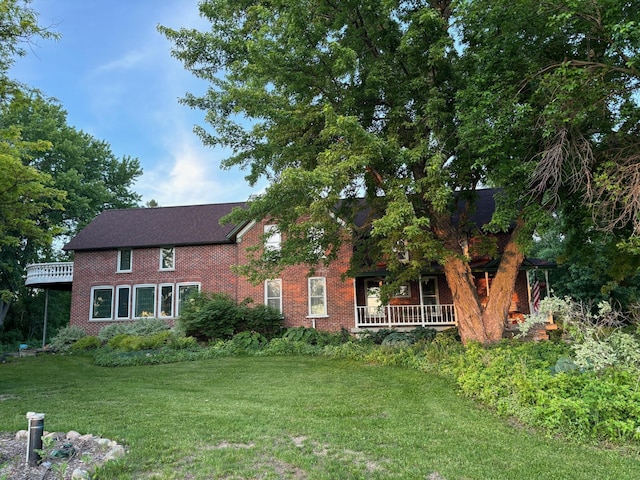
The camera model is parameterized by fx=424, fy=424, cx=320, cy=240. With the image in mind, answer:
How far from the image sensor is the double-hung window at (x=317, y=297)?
18670 mm

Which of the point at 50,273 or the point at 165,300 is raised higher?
the point at 50,273

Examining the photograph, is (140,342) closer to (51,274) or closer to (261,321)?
(261,321)

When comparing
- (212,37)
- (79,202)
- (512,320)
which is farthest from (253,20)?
(79,202)

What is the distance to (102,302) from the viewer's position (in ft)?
67.6

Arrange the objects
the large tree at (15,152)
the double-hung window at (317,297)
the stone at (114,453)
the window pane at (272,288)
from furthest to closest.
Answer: the window pane at (272,288) < the double-hung window at (317,297) < the large tree at (15,152) < the stone at (114,453)

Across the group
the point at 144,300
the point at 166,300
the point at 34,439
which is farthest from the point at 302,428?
the point at 144,300

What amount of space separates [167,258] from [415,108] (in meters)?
14.1

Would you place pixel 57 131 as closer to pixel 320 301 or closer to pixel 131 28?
pixel 131 28

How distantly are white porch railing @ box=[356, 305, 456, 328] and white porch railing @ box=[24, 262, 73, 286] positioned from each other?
14800 millimetres

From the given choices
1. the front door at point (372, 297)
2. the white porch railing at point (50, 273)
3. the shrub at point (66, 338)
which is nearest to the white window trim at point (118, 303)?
the shrub at point (66, 338)

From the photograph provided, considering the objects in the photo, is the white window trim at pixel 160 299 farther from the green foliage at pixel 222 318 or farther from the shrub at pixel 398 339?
the shrub at pixel 398 339

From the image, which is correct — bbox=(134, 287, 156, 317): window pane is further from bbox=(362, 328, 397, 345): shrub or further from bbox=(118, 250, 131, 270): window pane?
bbox=(362, 328, 397, 345): shrub

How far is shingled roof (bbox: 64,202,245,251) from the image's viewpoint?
20469 mm

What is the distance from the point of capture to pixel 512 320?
56.7 ft
